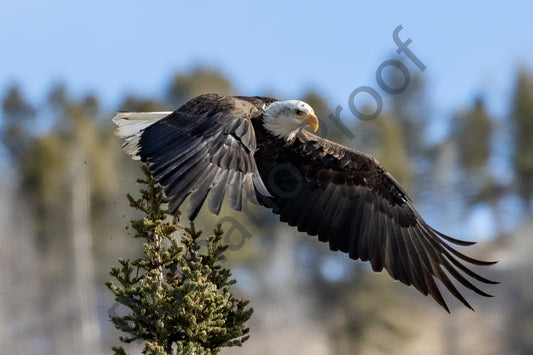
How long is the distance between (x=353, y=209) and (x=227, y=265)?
9758 millimetres

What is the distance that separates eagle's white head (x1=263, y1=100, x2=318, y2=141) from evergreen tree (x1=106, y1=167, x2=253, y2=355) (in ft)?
5.13

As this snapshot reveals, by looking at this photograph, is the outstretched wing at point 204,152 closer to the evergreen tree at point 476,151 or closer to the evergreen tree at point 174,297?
the evergreen tree at point 174,297

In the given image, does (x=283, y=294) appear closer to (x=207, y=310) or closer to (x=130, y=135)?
(x=130, y=135)

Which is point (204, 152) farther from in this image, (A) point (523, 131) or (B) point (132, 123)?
(A) point (523, 131)

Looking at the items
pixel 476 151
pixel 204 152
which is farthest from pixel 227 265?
pixel 204 152

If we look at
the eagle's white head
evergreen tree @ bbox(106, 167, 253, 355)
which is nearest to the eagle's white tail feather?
the eagle's white head

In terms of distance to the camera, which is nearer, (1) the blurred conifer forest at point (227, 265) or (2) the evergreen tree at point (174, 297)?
(2) the evergreen tree at point (174, 297)

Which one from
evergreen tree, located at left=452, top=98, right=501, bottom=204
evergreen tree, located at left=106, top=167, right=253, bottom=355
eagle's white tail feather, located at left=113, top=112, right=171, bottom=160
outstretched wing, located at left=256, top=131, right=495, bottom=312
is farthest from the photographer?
evergreen tree, located at left=452, top=98, right=501, bottom=204

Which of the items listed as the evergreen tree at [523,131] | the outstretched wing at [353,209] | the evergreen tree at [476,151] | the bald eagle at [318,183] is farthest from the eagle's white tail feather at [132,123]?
Result: the evergreen tree at [523,131]

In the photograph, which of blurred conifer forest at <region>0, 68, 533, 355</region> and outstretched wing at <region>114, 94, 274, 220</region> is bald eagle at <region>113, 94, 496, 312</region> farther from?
blurred conifer forest at <region>0, 68, 533, 355</region>

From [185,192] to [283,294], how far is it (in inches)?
499

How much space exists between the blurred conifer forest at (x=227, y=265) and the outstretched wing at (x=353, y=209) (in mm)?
9382

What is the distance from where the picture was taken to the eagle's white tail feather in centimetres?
585

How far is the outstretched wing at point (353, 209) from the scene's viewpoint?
20.6 feet
